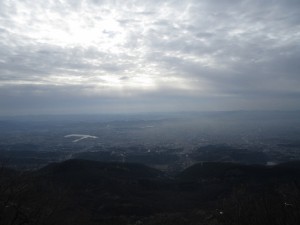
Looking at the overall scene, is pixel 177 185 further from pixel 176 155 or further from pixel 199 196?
pixel 176 155

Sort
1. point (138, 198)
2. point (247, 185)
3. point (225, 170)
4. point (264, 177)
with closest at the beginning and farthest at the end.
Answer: point (138, 198)
point (247, 185)
point (264, 177)
point (225, 170)

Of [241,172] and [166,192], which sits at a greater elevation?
[241,172]

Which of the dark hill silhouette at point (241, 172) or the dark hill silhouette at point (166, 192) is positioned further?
the dark hill silhouette at point (241, 172)

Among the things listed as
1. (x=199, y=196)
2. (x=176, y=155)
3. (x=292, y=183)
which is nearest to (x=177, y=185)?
(x=199, y=196)

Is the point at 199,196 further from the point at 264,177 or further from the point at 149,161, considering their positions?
the point at 149,161

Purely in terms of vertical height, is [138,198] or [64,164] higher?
[64,164]

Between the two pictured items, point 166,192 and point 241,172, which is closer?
point 166,192

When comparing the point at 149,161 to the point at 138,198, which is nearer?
the point at 138,198

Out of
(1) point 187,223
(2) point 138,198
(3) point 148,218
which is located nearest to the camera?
(1) point 187,223

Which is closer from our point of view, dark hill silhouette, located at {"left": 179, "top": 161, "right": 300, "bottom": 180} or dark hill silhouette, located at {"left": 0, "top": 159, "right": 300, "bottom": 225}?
dark hill silhouette, located at {"left": 0, "top": 159, "right": 300, "bottom": 225}
